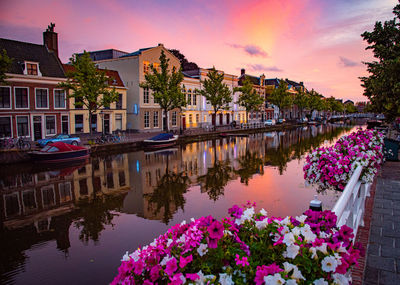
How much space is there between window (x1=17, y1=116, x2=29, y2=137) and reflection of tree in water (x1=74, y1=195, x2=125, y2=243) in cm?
2027

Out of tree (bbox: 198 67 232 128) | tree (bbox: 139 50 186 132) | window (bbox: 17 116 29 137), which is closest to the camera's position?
window (bbox: 17 116 29 137)

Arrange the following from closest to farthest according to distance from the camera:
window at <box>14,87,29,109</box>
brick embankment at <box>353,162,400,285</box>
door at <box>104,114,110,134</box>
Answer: brick embankment at <box>353,162,400,285</box>, window at <box>14,87,29,109</box>, door at <box>104,114,110,134</box>

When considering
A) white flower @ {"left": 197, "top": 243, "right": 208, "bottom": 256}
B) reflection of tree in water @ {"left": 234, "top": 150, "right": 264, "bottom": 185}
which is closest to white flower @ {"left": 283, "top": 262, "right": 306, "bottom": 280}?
white flower @ {"left": 197, "top": 243, "right": 208, "bottom": 256}

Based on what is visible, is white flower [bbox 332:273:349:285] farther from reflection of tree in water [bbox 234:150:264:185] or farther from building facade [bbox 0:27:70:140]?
building facade [bbox 0:27:70:140]

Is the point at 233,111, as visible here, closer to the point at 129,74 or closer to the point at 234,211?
the point at 129,74

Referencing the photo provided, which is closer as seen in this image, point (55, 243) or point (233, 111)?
point (55, 243)

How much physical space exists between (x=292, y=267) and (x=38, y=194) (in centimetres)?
1497

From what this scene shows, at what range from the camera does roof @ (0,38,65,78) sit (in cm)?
2973

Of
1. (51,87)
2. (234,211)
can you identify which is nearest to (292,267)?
(234,211)

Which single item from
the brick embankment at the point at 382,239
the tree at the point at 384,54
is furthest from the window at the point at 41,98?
the brick embankment at the point at 382,239

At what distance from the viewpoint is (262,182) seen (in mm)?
16469

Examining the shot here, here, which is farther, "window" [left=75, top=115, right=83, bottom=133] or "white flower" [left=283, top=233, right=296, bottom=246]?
"window" [left=75, top=115, right=83, bottom=133]

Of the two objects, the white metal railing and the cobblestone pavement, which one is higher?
the white metal railing

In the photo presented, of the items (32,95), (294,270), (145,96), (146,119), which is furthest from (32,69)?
(294,270)
